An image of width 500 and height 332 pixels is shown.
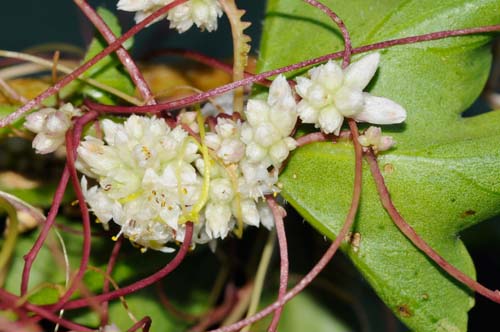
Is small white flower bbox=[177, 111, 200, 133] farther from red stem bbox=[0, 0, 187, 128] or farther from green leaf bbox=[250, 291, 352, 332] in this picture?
green leaf bbox=[250, 291, 352, 332]

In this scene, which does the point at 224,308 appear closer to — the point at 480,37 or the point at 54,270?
the point at 54,270

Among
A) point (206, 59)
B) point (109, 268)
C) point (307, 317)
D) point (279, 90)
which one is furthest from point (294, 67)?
point (307, 317)

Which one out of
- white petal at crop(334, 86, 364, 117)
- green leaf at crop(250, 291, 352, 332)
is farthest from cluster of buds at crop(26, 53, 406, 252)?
green leaf at crop(250, 291, 352, 332)

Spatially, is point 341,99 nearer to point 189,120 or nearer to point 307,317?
point 189,120

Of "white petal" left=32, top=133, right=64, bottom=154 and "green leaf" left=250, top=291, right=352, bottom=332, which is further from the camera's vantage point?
"green leaf" left=250, top=291, right=352, bottom=332

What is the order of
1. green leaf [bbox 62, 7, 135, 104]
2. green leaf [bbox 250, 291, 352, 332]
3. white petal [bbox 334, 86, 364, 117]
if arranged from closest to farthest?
1. white petal [bbox 334, 86, 364, 117]
2. green leaf [bbox 62, 7, 135, 104]
3. green leaf [bbox 250, 291, 352, 332]

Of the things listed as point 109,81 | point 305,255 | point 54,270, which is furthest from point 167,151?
point 305,255
